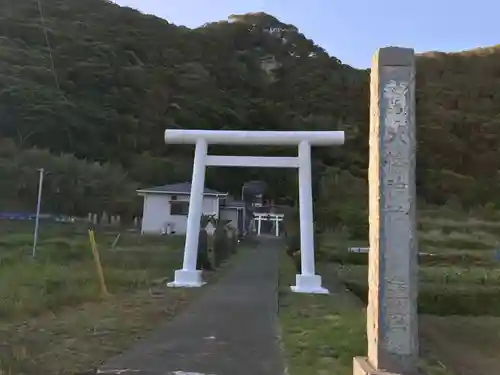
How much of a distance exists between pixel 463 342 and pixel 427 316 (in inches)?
88.2

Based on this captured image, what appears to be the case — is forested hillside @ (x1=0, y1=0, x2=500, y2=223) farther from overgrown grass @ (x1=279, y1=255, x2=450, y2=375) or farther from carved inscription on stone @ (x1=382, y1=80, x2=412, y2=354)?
carved inscription on stone @ (x1=382, y1=80, x2=412, y2=354)

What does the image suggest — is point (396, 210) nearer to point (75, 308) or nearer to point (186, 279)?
point (75, 308)

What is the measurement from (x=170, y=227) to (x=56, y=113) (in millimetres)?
16853

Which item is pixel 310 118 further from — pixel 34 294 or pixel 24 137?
pixel 34 294

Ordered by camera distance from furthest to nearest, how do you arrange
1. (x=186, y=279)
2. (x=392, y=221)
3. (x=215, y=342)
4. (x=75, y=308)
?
(x=186, y=279) → (x=75, y=308) → (x=215, y=342) → (x=392, y=221)

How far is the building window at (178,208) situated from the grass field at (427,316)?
789cm

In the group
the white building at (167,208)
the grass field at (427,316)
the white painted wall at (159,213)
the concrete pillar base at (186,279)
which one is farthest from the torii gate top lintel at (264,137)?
the white painted wall at (159,213)

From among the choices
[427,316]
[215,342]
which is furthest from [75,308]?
[427,316]

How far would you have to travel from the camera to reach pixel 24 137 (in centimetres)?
3319

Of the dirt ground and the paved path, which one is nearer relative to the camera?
the paved path

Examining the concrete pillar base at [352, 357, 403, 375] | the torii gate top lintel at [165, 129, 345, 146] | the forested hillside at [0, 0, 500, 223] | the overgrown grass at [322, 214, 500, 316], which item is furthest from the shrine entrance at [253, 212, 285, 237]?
the concrete pillar base at [352, 357, 403, 375]

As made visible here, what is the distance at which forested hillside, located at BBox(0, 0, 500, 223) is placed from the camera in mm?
34406

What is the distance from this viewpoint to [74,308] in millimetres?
6668

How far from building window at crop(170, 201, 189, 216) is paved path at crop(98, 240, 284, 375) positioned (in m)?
15.6
